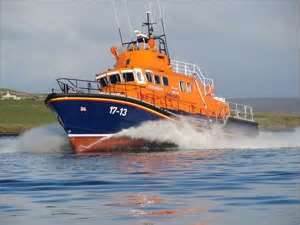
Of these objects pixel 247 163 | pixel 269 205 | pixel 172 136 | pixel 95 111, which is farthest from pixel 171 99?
pixel 269 205

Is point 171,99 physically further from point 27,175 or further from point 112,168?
point 27,175

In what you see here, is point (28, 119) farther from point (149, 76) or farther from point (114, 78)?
point (149, 76)

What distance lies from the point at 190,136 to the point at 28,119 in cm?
4228

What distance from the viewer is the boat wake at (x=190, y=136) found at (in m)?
31.1

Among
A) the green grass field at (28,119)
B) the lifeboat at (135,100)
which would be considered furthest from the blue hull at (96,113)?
the green grass field at (28,119)

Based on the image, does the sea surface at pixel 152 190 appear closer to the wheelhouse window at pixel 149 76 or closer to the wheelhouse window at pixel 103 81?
the wheelhouse window at pixel 149 76

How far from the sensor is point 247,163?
22578 millimetres

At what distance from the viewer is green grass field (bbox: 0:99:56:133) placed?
225 feet

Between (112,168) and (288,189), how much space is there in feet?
23.5

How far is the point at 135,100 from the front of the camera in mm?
30219

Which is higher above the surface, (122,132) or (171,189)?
(122,132)

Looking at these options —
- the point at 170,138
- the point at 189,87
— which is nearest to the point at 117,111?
the point at 170,138

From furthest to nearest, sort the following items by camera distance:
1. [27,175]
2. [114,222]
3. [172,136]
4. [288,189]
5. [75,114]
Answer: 1. [172,136]
2. [75,114]
3. [27,175]
4. [288,189]
5. [114,222]

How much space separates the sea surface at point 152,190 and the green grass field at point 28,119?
4263 centimetres
